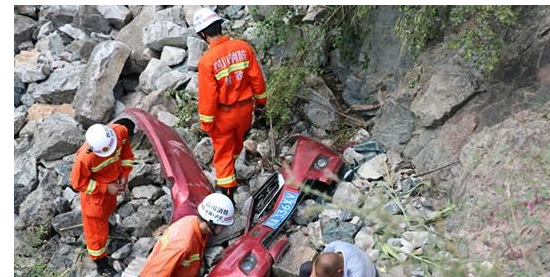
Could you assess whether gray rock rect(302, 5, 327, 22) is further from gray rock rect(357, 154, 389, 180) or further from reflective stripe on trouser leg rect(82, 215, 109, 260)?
reflective stripe on trouser leg rect(82, 215, 109, 260)

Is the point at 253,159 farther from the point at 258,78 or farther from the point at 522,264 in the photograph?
the point at 522,264

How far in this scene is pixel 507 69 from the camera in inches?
207

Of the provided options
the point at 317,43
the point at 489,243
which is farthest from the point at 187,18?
the point at 489,243

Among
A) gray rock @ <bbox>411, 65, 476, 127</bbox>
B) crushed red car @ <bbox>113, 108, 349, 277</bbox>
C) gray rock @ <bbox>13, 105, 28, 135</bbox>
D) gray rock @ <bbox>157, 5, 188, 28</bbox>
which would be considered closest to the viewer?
crushed red car @ <bbox>113, 108, 349, 277</bbox>

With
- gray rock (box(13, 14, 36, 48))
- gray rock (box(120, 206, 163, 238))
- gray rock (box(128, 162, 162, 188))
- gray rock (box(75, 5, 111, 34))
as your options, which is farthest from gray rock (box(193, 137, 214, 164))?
gray rock (box(13, 14, 36, 48))

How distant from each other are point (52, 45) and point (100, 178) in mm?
3880

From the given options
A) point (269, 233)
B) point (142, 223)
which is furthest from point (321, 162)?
point (142, 223)

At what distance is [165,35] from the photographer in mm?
7715

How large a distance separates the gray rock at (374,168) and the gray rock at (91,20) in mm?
4722

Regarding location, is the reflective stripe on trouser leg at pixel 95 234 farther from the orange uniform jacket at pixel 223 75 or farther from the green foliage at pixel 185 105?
the green foliage at pixel 185 105

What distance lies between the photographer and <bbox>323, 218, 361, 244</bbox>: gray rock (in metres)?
5.16

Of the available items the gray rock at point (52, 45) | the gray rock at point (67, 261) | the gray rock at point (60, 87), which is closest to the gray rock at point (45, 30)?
the gray rock at point (52, 45)

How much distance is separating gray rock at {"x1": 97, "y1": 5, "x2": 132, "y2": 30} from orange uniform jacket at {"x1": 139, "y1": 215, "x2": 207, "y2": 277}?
4944mm

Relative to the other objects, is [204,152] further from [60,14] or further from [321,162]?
[60,14]
